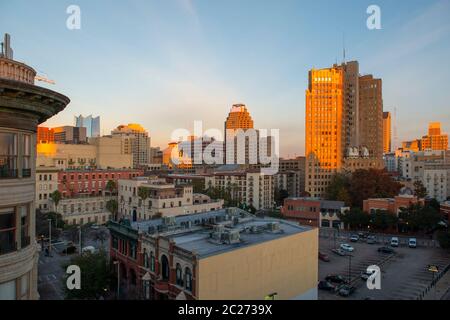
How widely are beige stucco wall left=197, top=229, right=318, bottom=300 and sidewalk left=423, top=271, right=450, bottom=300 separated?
9910 mm

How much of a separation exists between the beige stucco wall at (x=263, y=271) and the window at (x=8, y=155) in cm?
1216

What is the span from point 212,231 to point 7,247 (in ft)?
56.0

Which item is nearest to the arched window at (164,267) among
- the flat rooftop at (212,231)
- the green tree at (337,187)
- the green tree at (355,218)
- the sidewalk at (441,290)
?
the flat rooftop at (212,231)

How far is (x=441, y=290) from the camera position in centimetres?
2820

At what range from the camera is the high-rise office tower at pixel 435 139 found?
548ft

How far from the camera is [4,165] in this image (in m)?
6.89

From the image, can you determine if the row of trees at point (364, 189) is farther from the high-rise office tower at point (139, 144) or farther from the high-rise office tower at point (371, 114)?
the high-rise office tower at point (139, 144)

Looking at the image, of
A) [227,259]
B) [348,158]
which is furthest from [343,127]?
[227,259]

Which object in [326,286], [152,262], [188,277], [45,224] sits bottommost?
[326,286]

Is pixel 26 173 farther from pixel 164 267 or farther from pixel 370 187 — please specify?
pixel 370 187

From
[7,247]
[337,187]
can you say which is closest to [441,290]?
[7,247]

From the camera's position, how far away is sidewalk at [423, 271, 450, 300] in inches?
1042

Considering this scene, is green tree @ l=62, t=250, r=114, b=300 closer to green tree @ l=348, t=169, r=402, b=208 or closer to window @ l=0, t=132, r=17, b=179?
window @ l=0, t=132, r=17, b=179

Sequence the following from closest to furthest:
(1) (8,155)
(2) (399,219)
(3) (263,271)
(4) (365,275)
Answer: (1) (8,155) → (3) (263,271) → (4) (365,275) → (2) (399,219)
